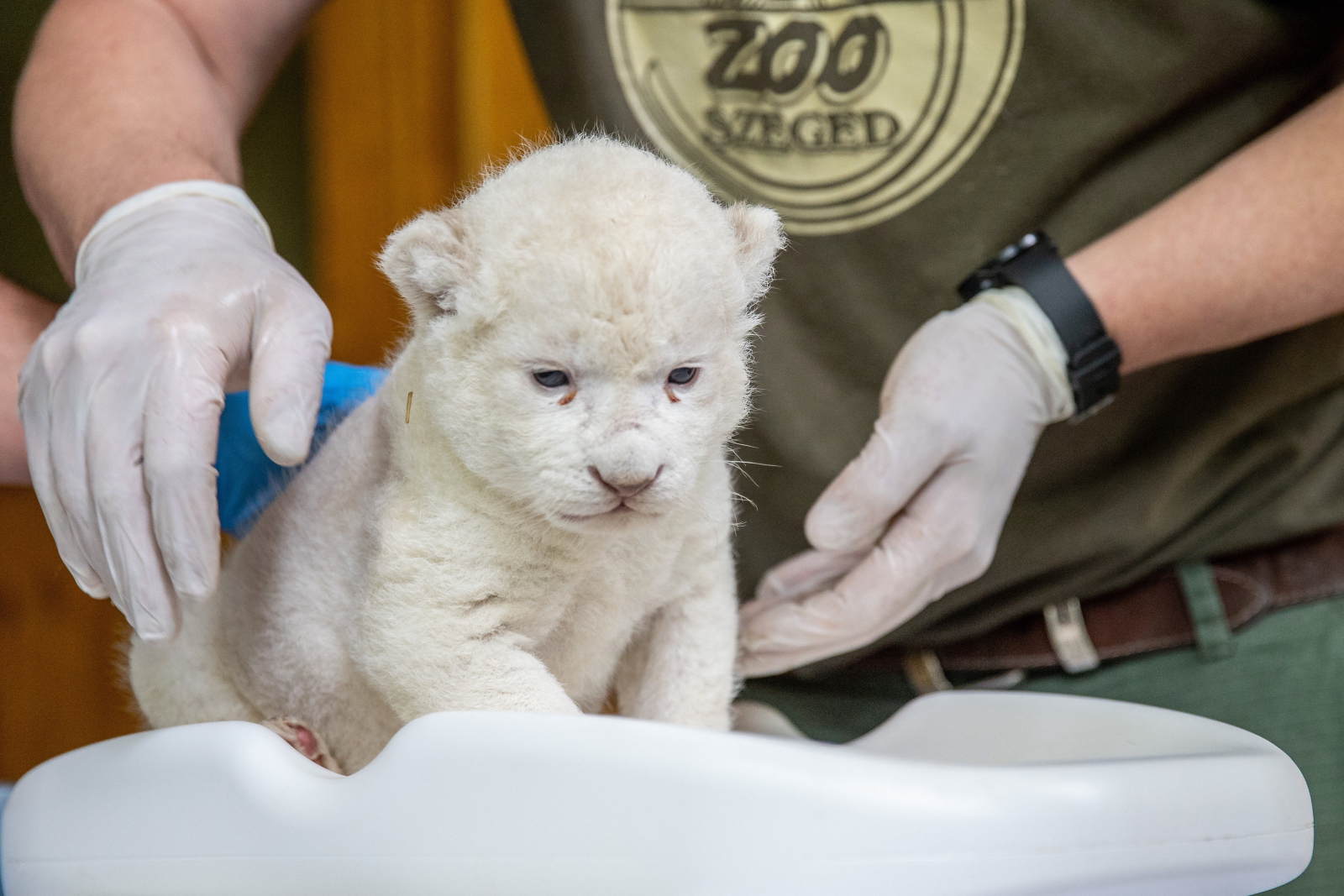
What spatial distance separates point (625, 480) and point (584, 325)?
0.33ft

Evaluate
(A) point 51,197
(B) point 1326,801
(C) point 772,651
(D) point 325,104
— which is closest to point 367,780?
(C) point 772,651

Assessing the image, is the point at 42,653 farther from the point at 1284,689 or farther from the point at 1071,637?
the point at 1284,689

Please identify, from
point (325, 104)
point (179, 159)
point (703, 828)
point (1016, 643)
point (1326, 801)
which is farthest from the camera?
point (325, 104)

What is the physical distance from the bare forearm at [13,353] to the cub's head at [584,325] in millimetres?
560

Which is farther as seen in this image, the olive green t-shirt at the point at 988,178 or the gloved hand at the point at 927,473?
the olive green t-shirt at the point at 988,178

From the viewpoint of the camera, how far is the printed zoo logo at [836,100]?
127 cm

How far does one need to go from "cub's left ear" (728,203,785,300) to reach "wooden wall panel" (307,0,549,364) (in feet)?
3.24

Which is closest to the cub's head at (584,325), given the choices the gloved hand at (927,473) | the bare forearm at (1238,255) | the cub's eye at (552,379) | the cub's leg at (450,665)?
the cub's eye at (552,379)

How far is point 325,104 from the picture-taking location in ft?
6.76

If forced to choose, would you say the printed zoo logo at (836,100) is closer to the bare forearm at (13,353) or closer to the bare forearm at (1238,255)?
the bare forearm at (1238,255)

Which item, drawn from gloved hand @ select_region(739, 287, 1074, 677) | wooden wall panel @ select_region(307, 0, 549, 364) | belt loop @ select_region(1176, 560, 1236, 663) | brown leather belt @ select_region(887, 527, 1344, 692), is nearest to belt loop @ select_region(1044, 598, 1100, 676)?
brown leather belt @ select_region(887, 527, 1344, 692)

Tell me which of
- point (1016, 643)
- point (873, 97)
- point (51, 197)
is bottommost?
point (1016, 643)

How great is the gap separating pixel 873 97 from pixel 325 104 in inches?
49.0

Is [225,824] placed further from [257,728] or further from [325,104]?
[325,104]
